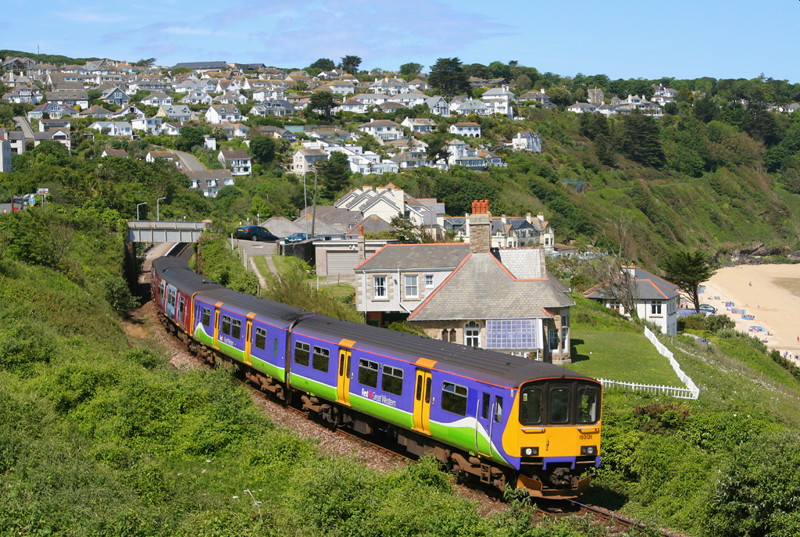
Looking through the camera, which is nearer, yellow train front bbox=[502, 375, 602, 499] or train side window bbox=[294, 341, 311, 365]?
yellow train front bbox=[502, 375, 602, 499]

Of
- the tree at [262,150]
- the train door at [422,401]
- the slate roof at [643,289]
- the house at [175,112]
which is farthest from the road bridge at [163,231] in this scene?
the house at [175,112]

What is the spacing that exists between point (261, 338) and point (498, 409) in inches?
391

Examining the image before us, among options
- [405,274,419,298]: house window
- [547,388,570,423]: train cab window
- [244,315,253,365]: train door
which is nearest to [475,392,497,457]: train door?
[547,388,570,423]: train cab window

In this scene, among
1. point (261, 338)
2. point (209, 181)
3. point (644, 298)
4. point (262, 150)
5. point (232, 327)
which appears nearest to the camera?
point (261, 338)

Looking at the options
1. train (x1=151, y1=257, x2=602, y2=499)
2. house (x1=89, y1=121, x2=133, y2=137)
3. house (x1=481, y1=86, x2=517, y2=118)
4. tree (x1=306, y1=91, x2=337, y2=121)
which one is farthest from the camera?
house (x1=481, y1=86, x2=517, y2=118)

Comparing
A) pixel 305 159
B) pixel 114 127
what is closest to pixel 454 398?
pixel 305 159

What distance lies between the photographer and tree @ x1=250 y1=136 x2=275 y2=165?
118812 millimetres

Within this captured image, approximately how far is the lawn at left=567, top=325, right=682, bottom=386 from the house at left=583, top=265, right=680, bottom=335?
11.5m

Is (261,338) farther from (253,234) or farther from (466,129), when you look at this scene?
(466,129)

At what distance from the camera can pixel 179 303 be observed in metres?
30.6

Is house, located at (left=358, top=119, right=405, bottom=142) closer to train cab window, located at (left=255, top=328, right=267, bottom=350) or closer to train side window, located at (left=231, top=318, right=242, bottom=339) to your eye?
train side window, located at (left=231, top=318, right=242, bottom=339)

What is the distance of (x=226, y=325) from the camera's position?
1003 inches

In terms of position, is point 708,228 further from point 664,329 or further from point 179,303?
point 179,303

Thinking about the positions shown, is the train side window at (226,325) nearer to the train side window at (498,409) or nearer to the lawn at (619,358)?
the train side window at (498,409)
